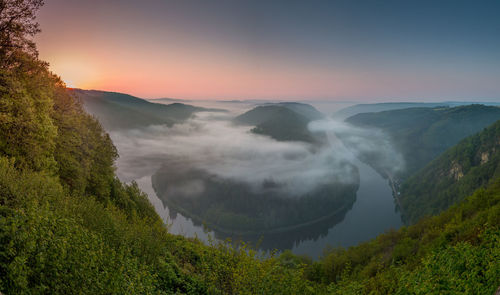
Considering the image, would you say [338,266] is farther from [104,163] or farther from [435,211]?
[435,211]

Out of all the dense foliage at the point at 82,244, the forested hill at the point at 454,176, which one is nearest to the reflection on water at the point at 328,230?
the forested hill at the point at 454,176

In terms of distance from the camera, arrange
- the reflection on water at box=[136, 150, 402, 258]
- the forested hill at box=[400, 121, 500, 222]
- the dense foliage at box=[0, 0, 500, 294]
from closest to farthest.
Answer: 1. the dense foliage at box=[0, 0, 500, 294]
2. the forested hill at box=[400, 121, 500, 222]
3. the reflection on water at box=[136, 150, 402, 258]

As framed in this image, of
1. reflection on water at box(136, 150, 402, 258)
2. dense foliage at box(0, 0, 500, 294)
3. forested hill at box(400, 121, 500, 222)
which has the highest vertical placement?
dense foliage at box(0, 0, 500, 294)

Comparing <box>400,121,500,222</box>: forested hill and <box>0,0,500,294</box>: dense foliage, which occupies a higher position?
<box>0,0,500,294</box>: dense foliage

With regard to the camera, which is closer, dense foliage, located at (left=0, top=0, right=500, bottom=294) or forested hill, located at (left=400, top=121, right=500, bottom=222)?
dense foliage, located at (left=0, top=0, right=500, bottom=294)

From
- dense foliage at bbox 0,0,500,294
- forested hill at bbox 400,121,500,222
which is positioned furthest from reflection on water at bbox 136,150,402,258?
dense foliage at bbox 0,0,500,294

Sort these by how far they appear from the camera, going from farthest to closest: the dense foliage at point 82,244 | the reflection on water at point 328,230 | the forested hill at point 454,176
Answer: the reflection on water at point 328,230
the forested hill at point 454,176
the dense foliage at point 82,244

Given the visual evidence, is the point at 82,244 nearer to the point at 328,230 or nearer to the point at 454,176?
the point at 328,230

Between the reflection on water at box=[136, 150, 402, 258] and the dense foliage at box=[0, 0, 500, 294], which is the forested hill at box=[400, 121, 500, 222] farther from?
the dense foliage at box=[0, 0, 500, 294]

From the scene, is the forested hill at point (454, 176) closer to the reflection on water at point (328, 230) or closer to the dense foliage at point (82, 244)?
the reflection on water at point (328, 230)
